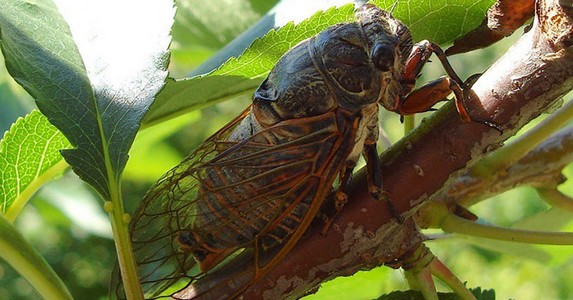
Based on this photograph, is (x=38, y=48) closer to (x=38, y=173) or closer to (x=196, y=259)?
(x=38, y=173)

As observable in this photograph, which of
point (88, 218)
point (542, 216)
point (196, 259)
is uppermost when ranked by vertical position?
point (88, 218)

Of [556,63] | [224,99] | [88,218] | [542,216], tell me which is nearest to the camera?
[556,63]

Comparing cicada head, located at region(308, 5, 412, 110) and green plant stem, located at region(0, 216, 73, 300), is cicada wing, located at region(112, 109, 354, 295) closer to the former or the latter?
cicada head, located at region(308, 5, 412, 110)

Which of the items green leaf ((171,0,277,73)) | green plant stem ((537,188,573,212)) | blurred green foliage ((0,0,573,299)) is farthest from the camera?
green leaf ((171,0,277,73))

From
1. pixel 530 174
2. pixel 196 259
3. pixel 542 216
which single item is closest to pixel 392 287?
pixel 542 216

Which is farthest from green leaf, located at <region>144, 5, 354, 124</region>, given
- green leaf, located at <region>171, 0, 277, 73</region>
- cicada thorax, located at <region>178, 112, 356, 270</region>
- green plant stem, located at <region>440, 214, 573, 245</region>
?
green leaf, located at <region>171, 0, 277, 73</region>

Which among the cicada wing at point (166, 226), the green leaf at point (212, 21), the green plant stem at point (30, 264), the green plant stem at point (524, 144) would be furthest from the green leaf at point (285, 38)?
the green leaf at point (212, 21)

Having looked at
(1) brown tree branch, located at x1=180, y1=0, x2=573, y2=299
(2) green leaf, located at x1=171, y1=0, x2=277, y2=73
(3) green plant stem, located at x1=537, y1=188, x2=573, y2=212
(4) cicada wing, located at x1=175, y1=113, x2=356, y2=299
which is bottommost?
(3) green plant stem, located at x1=537, y1=188, x2=573, y2=212

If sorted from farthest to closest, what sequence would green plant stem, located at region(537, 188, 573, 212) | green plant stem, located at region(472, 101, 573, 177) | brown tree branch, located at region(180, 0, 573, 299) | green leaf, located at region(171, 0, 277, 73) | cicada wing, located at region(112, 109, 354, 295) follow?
1. green leaf, located at region(171, 0, 277, 73)
2. green plant stem, located at region(537, 188, 573, 212)
3. cicada wing, located at region(112, 109, 354, 295)
4. green plant stem, located at region(472, 101, 573, 177)
5. brown tree branch, located at region(180, 0, 573, 299)
